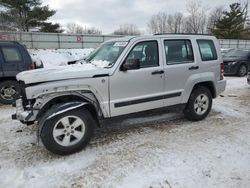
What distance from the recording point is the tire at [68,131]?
12.5 ft

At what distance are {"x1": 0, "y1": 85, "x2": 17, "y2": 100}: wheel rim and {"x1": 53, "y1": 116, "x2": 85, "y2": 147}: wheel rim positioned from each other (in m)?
4.34

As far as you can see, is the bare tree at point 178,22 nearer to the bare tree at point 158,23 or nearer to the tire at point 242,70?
the bare tree at point 158,23

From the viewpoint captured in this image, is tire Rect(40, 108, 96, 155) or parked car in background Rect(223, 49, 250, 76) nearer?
tire Rect(40, 108, 96, 155)

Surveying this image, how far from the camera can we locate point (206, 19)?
59.7 metres

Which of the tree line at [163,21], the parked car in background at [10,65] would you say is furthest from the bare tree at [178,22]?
the parked car in background at [10,65]

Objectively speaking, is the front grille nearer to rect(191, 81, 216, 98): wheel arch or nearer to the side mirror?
the side mirror

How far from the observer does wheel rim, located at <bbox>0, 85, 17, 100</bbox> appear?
24.3 ft

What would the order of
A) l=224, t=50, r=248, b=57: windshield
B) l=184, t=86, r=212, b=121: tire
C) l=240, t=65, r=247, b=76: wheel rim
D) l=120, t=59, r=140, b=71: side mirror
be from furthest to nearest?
1. l=224, t=50, r=248, b=57: windshield
2. l=240, t=65, r=247, b=76: wheel rim
3. l=184, t=86, r=212, b=121: tire
4. l=120, t=59, r=140, b=71: side mirror

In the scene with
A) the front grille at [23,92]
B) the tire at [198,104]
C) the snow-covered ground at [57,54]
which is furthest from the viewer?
the snow-covered ground at [57,54]

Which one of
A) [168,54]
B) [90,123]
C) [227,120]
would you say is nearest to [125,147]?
[90,123]

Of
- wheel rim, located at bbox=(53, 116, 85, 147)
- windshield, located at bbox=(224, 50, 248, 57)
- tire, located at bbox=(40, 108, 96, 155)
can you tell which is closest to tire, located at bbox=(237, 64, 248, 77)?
windshield, located at bbox=(224, 50, 248, 57)

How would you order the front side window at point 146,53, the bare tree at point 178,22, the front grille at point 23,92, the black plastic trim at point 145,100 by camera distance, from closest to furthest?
1. the front grille at point 23,92
2. the black plastic trim at point 145,100
3. the front side window at point 146,53
4. the bare tree at point 178,22

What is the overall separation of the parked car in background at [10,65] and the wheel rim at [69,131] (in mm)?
4185

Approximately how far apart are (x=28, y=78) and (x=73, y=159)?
1440 millimetres
